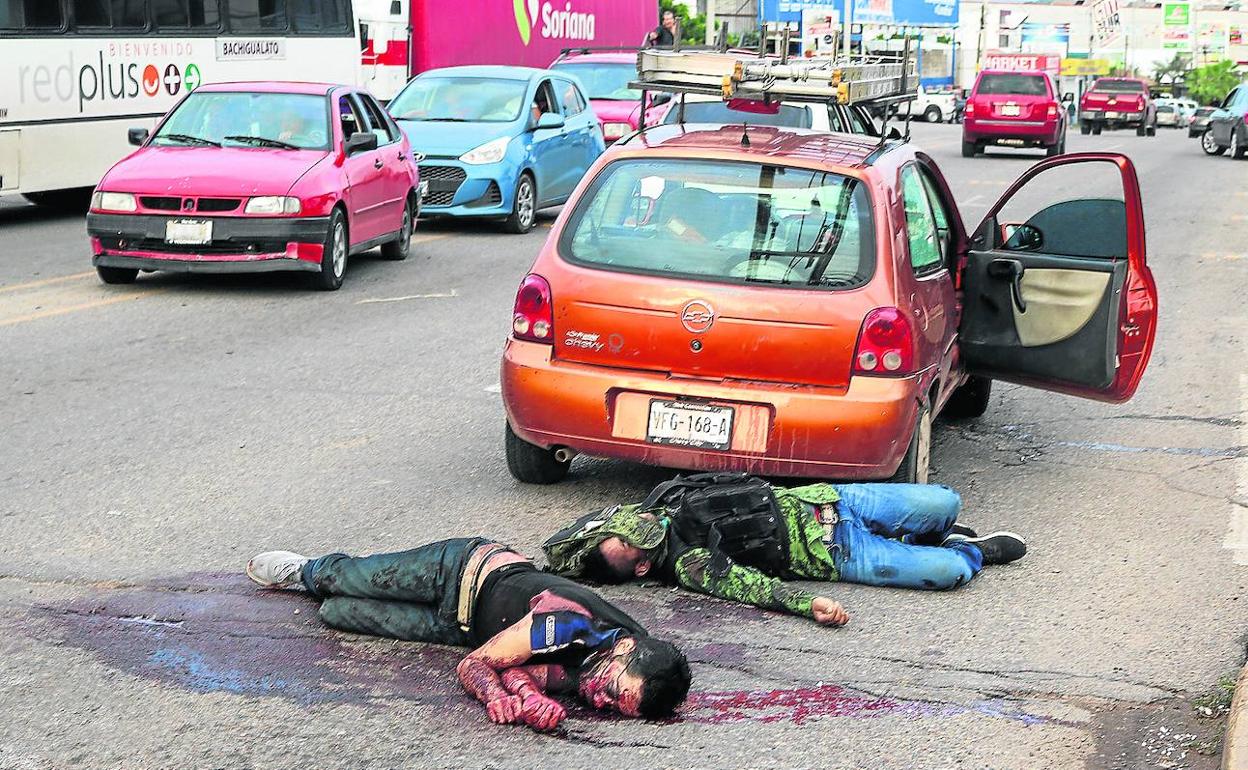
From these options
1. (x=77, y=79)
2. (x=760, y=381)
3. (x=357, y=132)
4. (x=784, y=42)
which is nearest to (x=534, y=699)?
(x=760, y=381)

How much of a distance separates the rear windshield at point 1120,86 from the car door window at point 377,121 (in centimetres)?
4579

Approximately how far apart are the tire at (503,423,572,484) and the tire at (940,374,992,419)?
260 cm

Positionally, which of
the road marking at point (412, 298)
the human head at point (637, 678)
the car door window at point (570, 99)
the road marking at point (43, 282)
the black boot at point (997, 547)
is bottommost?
the road marking at point (412, 298)

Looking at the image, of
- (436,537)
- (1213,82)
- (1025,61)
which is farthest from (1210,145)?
(1213,82)

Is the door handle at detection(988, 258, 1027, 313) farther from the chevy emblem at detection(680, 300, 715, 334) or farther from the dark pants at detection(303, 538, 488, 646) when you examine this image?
the dark pants at detection(303, 538, 488, 646)

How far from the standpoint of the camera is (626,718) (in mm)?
4539

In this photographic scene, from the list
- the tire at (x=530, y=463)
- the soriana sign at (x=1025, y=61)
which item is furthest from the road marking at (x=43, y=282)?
the soriana sign at (x=1025, y=61)

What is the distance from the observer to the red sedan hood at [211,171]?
12336 mm

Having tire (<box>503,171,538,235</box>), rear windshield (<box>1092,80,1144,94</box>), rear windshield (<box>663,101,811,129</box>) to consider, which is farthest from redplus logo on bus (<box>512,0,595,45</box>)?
rear windshield (<box>1092,80,1144,94</box>)

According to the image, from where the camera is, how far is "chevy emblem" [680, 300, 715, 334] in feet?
20.9

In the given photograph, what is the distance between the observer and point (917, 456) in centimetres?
658

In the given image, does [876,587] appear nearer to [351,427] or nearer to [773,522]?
[773,522]

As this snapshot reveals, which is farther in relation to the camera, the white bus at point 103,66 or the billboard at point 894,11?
the billboard at point 894,11

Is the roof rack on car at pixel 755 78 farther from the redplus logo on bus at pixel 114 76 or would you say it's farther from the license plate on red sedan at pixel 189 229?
the redplus logo on bus at pixel 114 76
